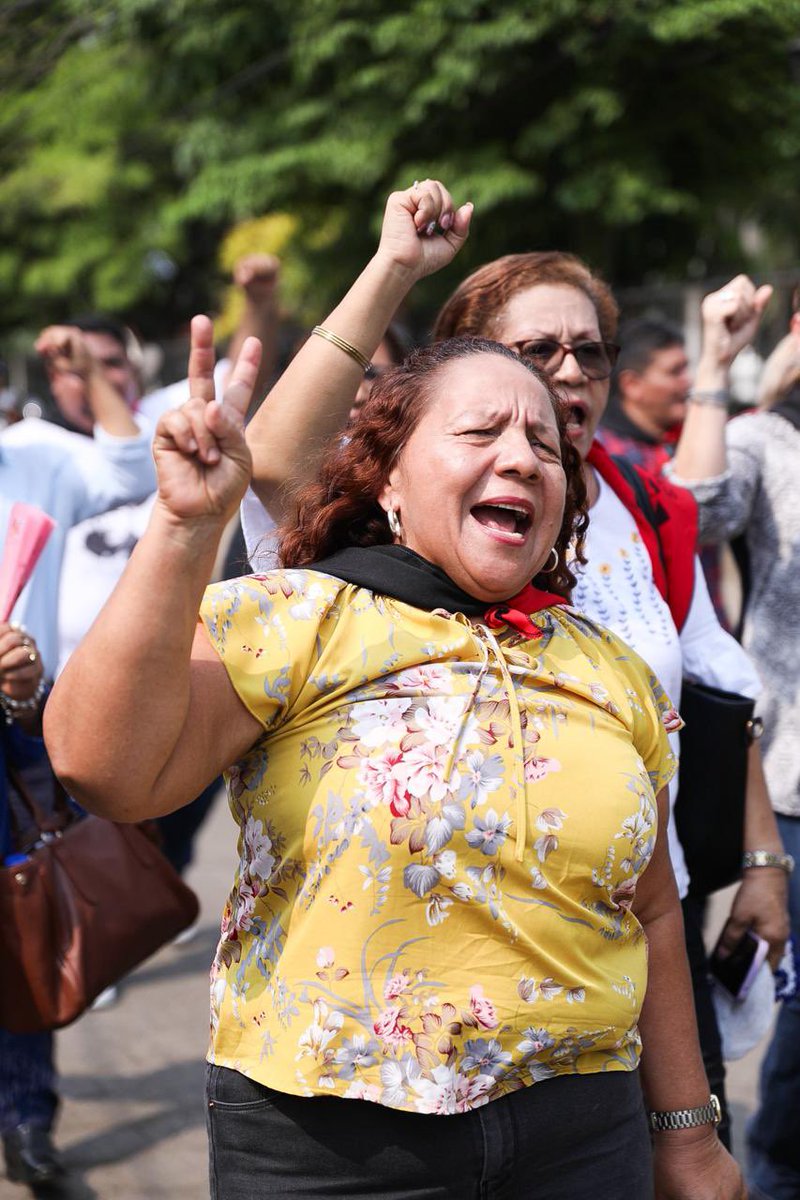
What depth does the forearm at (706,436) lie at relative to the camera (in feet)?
10.9

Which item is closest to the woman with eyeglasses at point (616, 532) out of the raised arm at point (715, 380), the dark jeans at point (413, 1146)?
the raised arm at point (715, 380)

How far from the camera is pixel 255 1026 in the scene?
194cm

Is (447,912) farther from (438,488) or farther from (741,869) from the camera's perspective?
(741,869)

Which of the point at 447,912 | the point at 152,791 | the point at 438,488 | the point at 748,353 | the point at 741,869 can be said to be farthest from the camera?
the point at 748,353

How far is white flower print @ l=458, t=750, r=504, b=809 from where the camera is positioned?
1.90m

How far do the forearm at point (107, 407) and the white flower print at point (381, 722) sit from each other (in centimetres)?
268

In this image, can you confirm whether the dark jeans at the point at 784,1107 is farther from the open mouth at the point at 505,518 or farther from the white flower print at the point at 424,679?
the white flower print at the point at 424,679

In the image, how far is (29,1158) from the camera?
3.91m

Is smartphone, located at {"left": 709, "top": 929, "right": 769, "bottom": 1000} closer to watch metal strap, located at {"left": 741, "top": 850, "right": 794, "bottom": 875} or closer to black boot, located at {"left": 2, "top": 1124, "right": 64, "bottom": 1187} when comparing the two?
watch metal strap, located at {"left": 741, "top": 850, "right": 794, "bottom": 875}

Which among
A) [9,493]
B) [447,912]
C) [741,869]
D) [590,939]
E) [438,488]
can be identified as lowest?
[741,869]

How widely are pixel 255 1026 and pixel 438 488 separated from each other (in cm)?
74

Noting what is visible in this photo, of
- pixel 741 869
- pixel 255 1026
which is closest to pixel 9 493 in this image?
pixel 741 869

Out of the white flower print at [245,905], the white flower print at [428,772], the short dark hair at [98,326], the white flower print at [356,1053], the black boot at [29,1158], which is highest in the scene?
the white flower print at [428,772]

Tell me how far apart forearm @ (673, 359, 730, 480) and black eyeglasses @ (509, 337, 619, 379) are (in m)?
0.54
